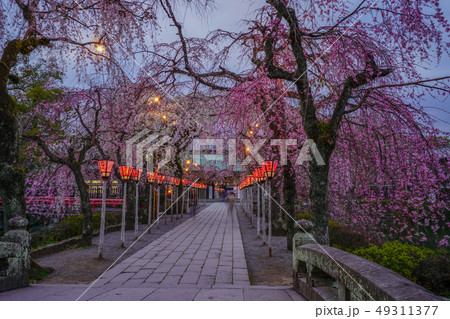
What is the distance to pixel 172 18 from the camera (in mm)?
7613

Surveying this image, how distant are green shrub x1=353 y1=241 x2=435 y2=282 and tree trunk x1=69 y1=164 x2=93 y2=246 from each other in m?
8.64

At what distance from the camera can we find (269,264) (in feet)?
25.6

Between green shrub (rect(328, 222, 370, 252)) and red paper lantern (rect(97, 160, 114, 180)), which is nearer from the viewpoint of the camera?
green shrub (rect(328, 222, 370, 252))

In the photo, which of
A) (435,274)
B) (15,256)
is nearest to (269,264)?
(435,274)

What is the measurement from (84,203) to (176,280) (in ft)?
19.2

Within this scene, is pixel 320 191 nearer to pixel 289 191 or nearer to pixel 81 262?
pixel 289 191

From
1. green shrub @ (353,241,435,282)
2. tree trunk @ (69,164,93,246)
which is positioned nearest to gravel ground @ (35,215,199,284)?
tree trunk @ (69,164,93,246)

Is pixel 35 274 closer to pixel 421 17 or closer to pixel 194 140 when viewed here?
pixel 421 17

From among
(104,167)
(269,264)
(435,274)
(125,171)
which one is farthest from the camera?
(125,171)

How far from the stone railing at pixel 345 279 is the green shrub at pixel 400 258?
1976 millimetres

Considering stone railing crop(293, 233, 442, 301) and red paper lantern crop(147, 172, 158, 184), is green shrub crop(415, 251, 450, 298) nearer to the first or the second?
stone railing crop(293, 233, 442, 301)

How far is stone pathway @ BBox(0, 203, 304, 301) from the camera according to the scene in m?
4.35

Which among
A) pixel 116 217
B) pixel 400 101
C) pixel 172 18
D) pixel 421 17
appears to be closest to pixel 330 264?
pixel 421 17

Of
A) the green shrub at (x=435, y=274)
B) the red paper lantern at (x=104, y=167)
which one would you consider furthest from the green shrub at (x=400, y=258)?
the red paper lantern at (x=104, y=167)
